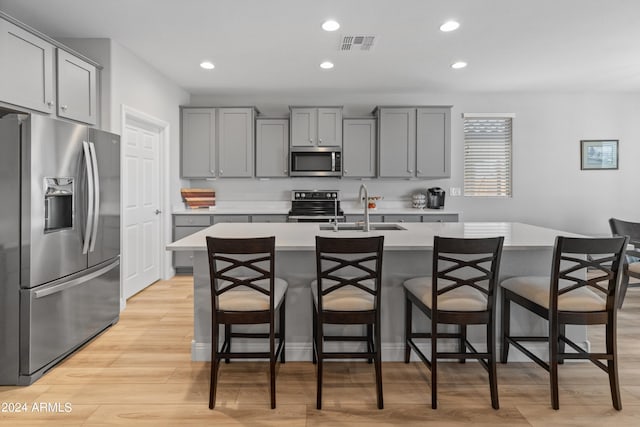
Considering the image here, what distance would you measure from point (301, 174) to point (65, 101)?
291 cm

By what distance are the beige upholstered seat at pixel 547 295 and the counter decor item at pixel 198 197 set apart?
13.9ft

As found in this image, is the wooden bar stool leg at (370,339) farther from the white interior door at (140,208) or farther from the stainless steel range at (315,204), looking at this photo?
the stainless steel range at (315,204)

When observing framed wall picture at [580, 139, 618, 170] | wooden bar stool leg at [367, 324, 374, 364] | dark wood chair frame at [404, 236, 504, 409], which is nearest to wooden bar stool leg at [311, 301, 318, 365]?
wooden bar stool leg at [367, 324, 374, 364]

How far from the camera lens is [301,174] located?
5.35 m

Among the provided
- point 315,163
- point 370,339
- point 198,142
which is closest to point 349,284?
point 370,339

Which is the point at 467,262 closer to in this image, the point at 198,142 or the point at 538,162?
the point at 198,142

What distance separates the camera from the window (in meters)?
5.70

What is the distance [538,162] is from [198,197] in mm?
5055

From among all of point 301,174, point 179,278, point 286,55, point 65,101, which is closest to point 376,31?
point 286,55

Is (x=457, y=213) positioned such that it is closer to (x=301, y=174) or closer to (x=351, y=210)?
(x=351, y=210)

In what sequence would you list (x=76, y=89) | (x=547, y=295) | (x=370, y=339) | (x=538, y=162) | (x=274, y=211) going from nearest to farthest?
(x=547, y=295)
(x=370, y=339)
(x=76, y=89)
(x=274, y=211)
(x=538, y=162)

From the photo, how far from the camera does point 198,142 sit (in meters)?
5.38

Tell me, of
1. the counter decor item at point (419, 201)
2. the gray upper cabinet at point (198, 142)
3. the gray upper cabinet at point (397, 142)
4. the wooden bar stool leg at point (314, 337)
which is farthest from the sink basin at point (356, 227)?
the gray upper cabinet at point (198, 142)

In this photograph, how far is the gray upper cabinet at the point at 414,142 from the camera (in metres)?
5.30
